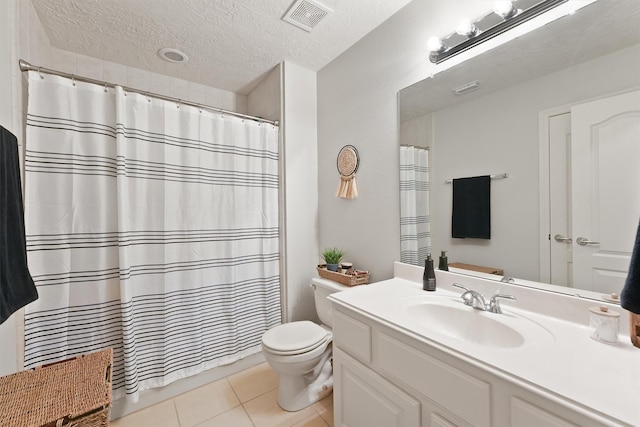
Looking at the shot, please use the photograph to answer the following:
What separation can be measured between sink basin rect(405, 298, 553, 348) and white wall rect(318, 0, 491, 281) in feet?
1.59

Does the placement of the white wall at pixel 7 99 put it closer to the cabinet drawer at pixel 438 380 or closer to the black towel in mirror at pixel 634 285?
the cabinet drawer at pixel 438 380

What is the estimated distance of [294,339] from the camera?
160 cm

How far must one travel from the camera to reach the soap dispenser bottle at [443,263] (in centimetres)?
138

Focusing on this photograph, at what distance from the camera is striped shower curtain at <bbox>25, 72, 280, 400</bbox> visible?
138 centimetres

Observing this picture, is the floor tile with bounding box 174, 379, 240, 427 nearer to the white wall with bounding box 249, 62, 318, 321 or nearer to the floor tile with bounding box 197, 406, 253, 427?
the floor tile with bounding box 197, 406, 253, 427

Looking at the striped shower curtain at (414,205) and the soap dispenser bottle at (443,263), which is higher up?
the striped shower curtain at (414,205)

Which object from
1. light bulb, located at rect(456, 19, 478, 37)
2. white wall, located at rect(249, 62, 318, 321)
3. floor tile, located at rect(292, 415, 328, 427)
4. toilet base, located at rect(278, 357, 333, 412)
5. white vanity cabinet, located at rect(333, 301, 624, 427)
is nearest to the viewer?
white vanity cabinet, located at rect(333, 301, 624, 427)

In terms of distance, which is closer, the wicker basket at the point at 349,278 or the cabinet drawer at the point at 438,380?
the cabinet drawer at the point at 438,380

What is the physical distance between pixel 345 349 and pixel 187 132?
5.60 feet

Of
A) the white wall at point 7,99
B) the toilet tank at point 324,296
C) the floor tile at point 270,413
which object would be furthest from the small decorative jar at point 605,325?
the white wall at point 7,99

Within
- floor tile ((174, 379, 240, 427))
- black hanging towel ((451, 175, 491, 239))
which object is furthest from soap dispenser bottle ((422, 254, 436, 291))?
floor tile ((174, 379, 240, 427))

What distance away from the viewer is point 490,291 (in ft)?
3.93

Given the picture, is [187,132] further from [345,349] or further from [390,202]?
[345,349]

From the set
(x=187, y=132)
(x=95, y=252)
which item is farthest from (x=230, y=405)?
(x=187, y=132)
